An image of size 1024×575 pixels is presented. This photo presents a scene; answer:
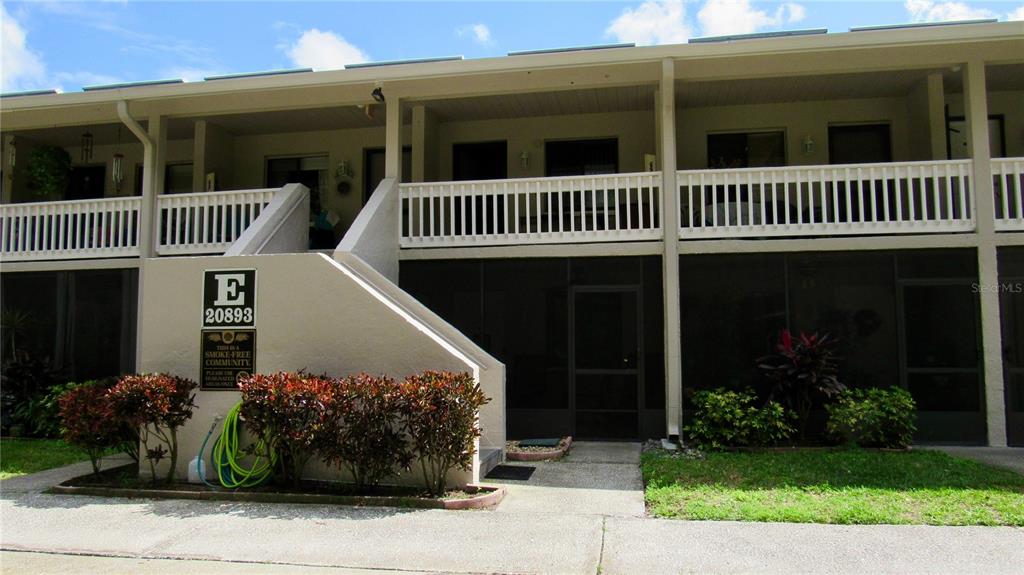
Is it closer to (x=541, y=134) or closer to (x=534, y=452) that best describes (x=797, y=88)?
(x=541, y=134)

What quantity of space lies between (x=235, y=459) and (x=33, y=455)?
13.1ft

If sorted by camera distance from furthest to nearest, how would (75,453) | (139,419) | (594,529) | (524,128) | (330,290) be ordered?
1. (524,128)
2. (75,453)
3. (330,290)
4. (139,419)
5. (594,529)

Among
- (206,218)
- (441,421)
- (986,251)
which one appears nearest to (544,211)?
(206,218)

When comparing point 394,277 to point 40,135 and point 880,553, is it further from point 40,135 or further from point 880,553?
point 40,135

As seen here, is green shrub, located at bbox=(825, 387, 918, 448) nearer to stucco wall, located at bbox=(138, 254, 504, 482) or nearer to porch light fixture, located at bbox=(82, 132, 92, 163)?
stucco wall, located at bbox=(138, 254, 504, 482)

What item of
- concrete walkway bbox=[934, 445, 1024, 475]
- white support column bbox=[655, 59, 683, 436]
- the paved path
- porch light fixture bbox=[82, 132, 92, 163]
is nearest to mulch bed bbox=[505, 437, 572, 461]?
white support column bbox=[655, 59, 683, 436]

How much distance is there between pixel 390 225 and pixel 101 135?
7.29 m

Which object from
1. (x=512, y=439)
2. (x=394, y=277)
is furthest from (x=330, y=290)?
(x=512, y=439)

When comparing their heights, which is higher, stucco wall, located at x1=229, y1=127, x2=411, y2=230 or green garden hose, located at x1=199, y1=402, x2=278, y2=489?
stucco wall, located at x1=229, y1=127, x2=411, y2=230

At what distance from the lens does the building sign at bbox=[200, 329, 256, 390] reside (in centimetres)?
737

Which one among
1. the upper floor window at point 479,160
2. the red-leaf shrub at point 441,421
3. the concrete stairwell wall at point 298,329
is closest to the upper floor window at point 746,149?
the upper floor window at point 479,160

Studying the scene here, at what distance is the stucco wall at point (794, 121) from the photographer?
1106 centimetres

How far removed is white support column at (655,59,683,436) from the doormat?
89.2 inches

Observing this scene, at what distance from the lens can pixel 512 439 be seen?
9.75 m
